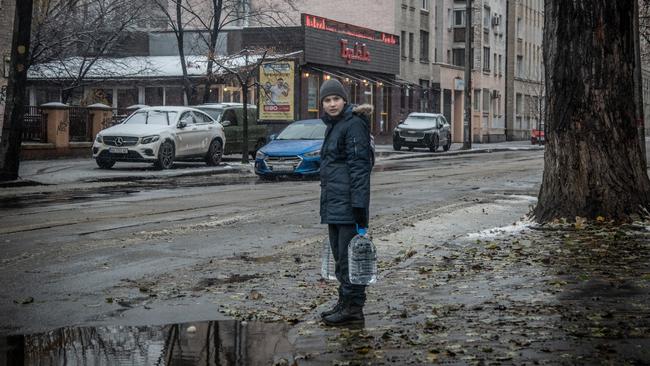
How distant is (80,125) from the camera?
34719mm

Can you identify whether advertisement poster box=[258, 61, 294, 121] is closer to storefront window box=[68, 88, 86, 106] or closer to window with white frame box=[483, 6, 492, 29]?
storefront window box=[68, 88, 86, 106]

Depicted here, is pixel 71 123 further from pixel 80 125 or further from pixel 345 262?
pixel 345 262

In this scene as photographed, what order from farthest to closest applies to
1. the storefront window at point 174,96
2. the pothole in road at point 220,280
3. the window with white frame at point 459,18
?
the window with white frame at point 459,18
the storefront window at point 174,96
the pothole in road at point 220,280

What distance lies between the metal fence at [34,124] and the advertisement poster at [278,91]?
14690 millimetres

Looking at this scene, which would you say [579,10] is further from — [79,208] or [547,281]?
[79,208]

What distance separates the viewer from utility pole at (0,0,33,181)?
2245cm

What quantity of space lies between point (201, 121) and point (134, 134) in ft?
9.94

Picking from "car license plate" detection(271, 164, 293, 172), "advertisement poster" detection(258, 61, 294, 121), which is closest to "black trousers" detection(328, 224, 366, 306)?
"car license plate" detection(271, 164, 293, 172)

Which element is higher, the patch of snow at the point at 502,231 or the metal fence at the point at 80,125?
the metal fence at the point at 80,125

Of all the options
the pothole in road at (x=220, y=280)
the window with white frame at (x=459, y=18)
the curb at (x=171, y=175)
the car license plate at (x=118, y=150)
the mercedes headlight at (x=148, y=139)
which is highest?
the window with white frame at (x=459, y=18)

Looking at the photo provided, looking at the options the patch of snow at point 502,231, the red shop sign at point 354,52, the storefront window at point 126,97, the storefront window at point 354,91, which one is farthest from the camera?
the storefront window at point 354,91

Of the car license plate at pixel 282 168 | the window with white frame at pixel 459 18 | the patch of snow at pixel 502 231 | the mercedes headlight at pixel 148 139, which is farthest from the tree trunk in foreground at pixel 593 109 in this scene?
the window with white frame at pixel 459 18

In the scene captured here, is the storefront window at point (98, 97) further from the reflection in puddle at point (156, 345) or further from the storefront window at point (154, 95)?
the reflection in puddle at point (156, 345)

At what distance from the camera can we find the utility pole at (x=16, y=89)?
2245 centimetres
